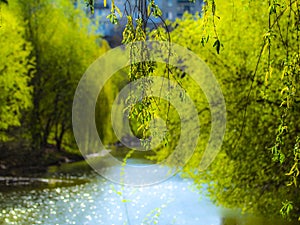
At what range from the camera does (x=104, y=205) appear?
17.5m

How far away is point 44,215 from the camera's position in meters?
16.0

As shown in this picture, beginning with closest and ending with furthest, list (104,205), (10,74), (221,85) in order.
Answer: (221,85), (104,205), (10,74)

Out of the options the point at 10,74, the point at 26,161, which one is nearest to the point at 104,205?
the point at 10,74

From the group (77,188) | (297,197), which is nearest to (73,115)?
(77,188)

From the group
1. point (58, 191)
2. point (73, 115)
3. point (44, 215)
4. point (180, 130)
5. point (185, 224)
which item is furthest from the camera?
point (73, 115)

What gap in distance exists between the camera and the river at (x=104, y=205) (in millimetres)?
14836

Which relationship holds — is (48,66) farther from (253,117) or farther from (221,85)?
(253,117)

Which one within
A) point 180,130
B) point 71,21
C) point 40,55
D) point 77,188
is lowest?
point 77,188

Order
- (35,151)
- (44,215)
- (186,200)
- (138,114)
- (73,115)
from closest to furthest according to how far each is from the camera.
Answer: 1. (138,114)
2. (44,215)
3. (186,200)
4. (35,151)
5. (73,115)

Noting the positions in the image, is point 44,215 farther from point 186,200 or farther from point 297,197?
point 297,197

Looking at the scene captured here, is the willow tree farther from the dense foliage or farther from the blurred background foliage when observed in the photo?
the dense foliage

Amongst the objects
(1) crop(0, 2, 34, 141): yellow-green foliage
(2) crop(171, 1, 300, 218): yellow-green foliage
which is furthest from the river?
(1) crop(0, 2, 34, 141): yellow-green foliage

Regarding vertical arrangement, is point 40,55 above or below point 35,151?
above

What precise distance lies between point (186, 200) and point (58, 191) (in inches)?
203
